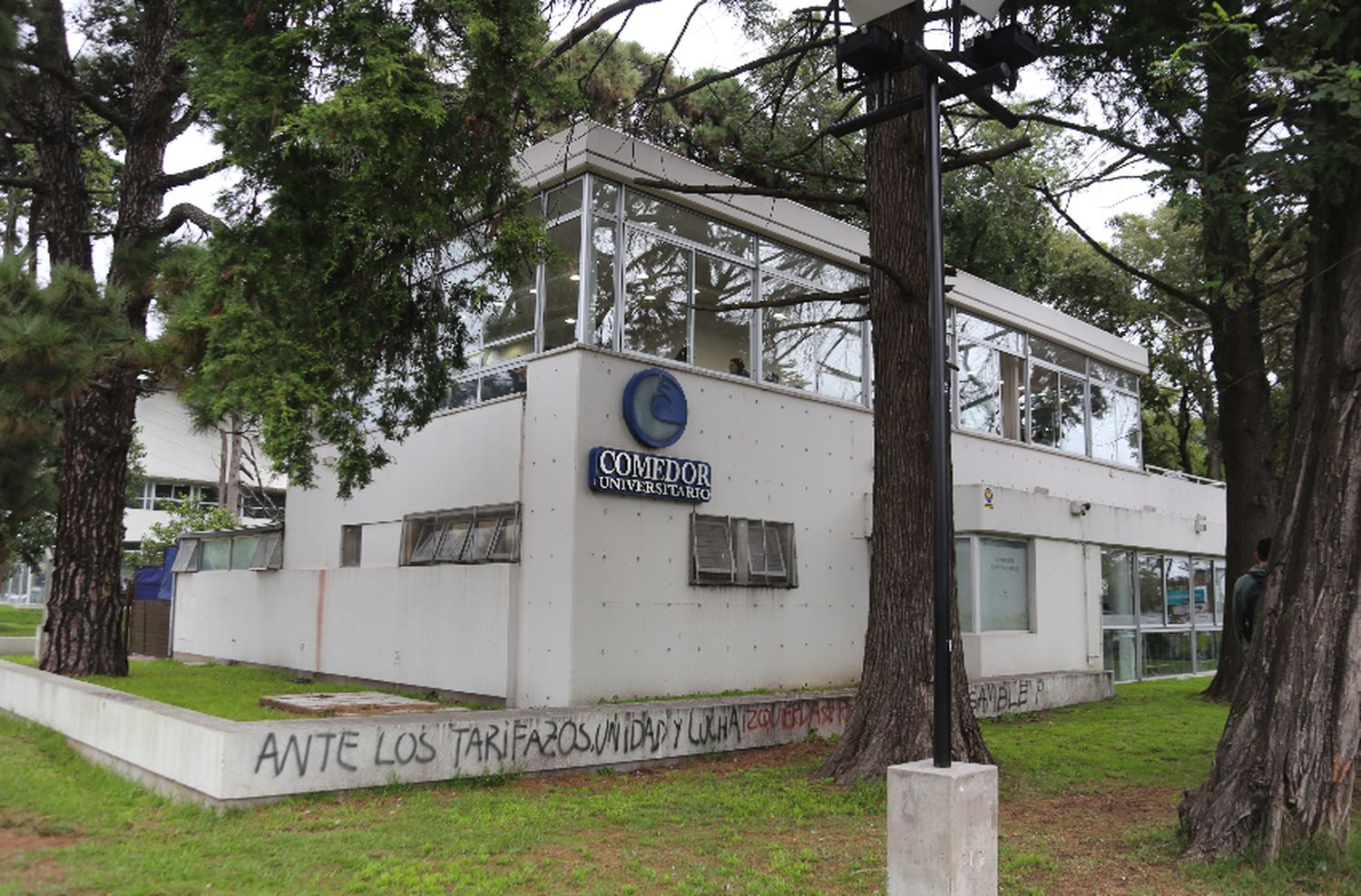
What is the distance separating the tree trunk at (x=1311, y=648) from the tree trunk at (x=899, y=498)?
2.36 meters

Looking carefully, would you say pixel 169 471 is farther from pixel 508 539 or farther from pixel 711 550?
pixel 711 550

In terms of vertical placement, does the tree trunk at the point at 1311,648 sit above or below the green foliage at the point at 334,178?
below

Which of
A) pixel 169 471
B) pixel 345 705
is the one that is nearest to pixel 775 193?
pixel 345 705

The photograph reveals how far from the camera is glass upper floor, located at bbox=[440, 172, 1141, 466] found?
12.3 metres

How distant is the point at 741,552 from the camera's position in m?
13.1

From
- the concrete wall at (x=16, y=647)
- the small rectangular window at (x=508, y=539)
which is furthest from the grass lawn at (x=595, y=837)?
the concrete wall at (x=16, y=647)

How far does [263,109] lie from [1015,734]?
9.30 meters

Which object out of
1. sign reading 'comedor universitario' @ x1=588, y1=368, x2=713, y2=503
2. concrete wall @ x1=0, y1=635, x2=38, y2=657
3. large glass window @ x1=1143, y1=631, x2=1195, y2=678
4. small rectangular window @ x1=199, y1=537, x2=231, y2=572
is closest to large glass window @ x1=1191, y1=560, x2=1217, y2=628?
large glass window @ x1=1143, y1=631, x2=1195, y2=678

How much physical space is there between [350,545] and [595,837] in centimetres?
979

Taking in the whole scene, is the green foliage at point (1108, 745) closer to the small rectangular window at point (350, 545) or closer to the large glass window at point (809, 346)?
the large glass window at point (809, 346)

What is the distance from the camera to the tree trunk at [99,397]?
1316cm

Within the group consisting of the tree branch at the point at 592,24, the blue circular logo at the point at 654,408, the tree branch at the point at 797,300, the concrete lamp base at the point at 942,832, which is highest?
the tree branch at the point at 592,24

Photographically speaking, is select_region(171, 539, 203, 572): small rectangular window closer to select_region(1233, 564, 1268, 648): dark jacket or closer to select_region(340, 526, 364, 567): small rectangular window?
select_region(340, 526, 364, 567): small rectangular window

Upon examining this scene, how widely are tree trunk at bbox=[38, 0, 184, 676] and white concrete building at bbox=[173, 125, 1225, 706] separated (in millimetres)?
2839
